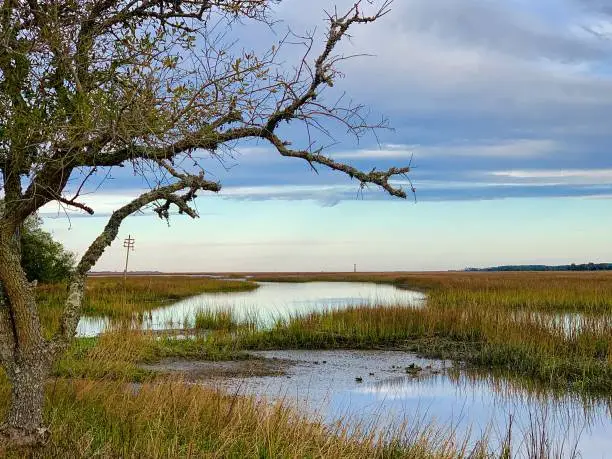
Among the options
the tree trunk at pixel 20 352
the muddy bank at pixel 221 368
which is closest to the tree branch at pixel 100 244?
the tree trunk at pixel 20 352

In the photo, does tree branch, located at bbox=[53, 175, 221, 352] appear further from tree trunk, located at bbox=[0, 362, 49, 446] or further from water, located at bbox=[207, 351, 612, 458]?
water, located at bbox=[207, 351, 612, 458]

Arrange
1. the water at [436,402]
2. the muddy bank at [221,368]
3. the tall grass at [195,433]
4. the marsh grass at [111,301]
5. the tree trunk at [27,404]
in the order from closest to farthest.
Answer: the tall grass at [195,433]
the tree trunk at [27,404]
the water at [436,402]
the muddy bank at [221,368]
the marsh grass at [111,301]

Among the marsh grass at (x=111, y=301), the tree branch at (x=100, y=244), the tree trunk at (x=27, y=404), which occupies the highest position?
the tree branch at (x=100, y=244)

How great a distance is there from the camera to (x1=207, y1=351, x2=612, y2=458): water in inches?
381

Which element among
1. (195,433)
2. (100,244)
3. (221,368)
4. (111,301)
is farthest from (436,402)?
(111,301)

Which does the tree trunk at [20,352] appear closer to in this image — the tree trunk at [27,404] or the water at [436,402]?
the tree trunk at [27,404]

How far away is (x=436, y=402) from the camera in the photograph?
40.3 ft

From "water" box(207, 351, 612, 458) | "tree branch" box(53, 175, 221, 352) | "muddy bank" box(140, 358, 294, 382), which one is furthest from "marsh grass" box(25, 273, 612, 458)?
"tree branch" box(53, 175, 221, 352)

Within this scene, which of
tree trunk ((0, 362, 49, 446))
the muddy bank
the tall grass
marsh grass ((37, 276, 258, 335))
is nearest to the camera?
the tall grass

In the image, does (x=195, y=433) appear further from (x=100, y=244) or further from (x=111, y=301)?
(x=111, y=301)

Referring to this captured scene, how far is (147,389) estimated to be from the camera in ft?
31.0

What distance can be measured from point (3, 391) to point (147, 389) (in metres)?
2.05

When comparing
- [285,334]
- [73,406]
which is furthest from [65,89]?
[285,334]

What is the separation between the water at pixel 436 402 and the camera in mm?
9672
